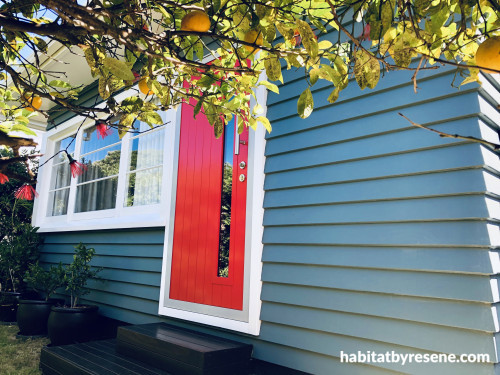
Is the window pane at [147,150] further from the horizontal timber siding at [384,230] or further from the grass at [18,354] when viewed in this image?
the grass at [18,354]

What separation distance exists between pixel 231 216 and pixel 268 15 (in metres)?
1.69

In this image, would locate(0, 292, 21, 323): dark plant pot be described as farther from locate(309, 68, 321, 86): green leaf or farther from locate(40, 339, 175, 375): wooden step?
locate(309, 68, 321, 86): green leaf

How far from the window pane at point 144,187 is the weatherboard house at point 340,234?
0.73ft

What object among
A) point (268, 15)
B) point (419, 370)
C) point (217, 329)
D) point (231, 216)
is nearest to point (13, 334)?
point (217, 329)

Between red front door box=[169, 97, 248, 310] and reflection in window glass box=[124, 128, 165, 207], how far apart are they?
0.47 meters

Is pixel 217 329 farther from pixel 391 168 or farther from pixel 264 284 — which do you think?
pixel 391 168

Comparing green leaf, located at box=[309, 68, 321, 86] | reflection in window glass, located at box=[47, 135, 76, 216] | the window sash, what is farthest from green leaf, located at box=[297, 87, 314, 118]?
reflection in window glass, located at box=[47, 135, 76, 216]

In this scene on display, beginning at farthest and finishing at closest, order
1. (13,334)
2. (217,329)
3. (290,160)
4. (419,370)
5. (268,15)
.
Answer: (13,334) → (217,329) → (290,160) → (419,370) → (268,15)

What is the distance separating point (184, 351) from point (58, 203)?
158 inches

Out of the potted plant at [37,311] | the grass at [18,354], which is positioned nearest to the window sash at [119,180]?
the potted plant at [37,311]

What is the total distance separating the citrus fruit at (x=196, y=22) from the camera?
101 centimetres

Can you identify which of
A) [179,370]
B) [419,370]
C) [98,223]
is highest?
[98,223]

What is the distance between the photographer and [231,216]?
8.32ft

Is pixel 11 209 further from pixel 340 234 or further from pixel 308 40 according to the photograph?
pixel 308 40
